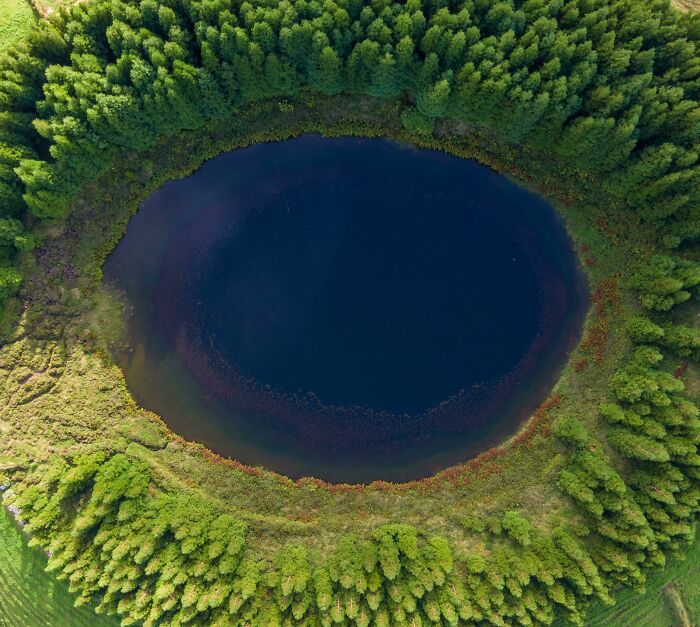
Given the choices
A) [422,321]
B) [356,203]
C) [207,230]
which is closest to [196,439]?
[207,230]

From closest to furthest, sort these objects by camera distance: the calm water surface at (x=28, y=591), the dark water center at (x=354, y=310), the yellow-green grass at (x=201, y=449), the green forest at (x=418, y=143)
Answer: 1. the green forest at (x=418, y=143)
2. the calm water surface at (x=28, y=591)
3. the yellow-green grass at (x=201, y=449)
4. the dark water center at (x=354, y=310)

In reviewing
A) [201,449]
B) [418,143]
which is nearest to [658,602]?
[201,449]

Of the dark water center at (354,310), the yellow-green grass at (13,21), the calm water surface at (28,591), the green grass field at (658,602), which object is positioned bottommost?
the calm water surface at (28,591)

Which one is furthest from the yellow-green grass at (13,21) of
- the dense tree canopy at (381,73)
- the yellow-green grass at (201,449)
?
the yellow-green grass at (201,449)

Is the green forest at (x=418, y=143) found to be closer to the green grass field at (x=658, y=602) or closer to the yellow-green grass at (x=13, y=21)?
the green grass field at (x=658, y=602)

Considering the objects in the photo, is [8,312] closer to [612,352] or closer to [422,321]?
[422,321]

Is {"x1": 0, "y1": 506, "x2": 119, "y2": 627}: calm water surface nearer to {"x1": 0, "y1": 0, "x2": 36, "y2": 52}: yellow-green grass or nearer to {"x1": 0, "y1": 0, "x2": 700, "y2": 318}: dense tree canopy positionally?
{"x1": 0, "y1": 0, "x2": 700, "y2": 318}: dense tree canopy

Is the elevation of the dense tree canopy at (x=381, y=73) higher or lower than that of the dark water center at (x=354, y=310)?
higher

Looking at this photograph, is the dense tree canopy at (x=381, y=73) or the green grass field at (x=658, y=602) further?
the green grass field at (x=658, y=602)

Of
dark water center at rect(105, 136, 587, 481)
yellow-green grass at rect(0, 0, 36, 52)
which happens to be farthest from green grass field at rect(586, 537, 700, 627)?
yellow-green grass at rect(0, 0, 36, 52)
